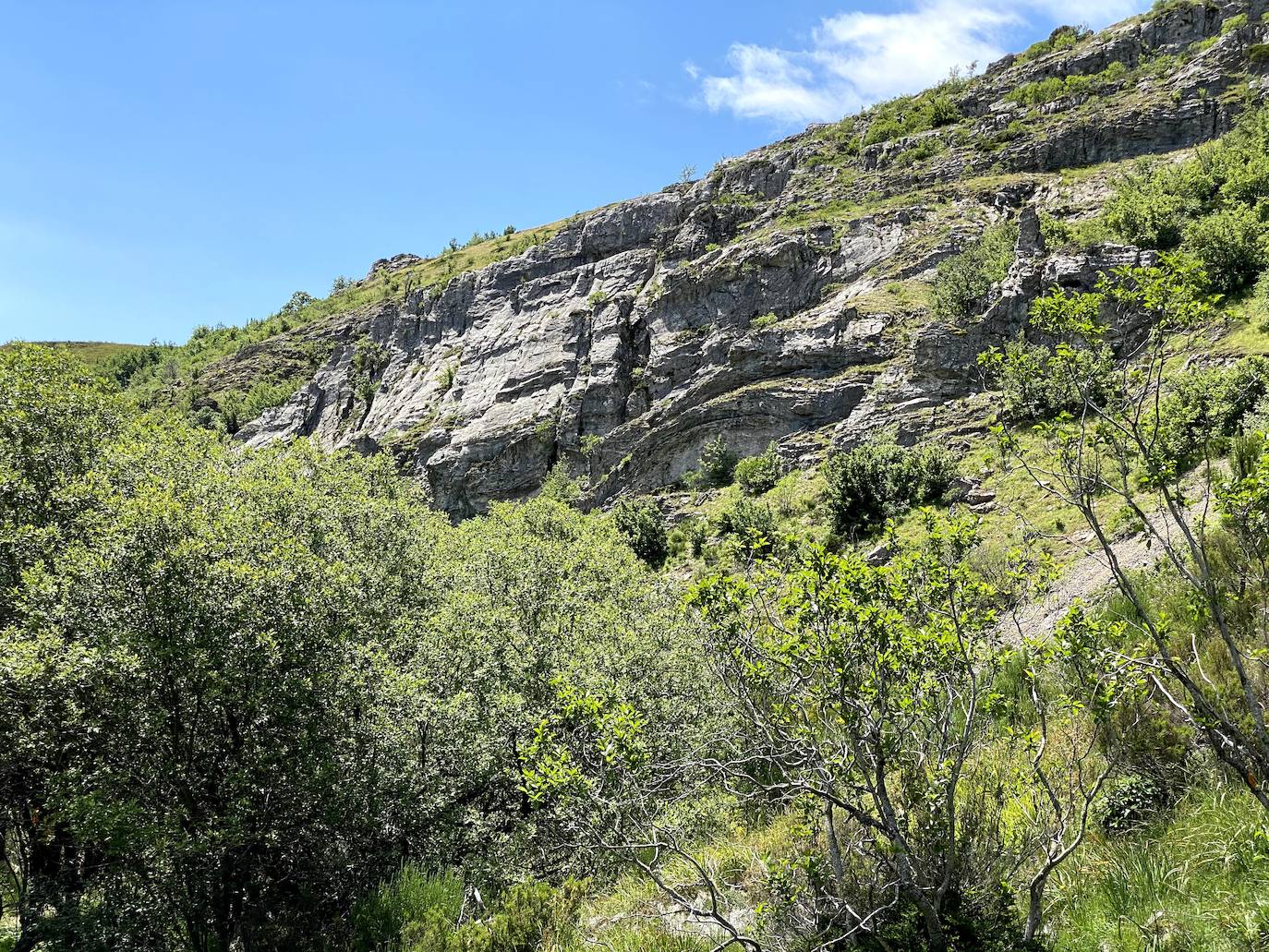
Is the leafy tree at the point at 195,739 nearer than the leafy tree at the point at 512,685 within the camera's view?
Yes

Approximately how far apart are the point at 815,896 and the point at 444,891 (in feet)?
21.0

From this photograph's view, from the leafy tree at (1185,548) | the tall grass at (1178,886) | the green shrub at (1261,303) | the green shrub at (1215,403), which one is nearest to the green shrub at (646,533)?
the green shrub at (1215,403)

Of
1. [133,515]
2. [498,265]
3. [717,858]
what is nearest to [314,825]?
[133,515]

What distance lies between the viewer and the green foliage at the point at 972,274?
118ft

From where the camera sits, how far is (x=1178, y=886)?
462 cm

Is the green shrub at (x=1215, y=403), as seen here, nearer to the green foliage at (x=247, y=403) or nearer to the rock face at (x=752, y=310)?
the rock face at (x=752, y=310)

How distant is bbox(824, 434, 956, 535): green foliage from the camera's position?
27172 mm

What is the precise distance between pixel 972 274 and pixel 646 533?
2343 centimetres

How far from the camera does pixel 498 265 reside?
68062mm

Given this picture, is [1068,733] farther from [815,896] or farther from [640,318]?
[640,318]

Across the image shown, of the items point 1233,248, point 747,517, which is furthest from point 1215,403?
point 1233,248

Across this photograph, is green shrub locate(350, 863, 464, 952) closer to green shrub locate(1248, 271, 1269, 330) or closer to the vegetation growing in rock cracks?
the vegetation growing in rock cracks

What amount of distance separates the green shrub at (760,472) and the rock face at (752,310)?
1.91m

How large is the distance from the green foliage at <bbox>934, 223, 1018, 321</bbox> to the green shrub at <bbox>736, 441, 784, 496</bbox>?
12.4 meters
